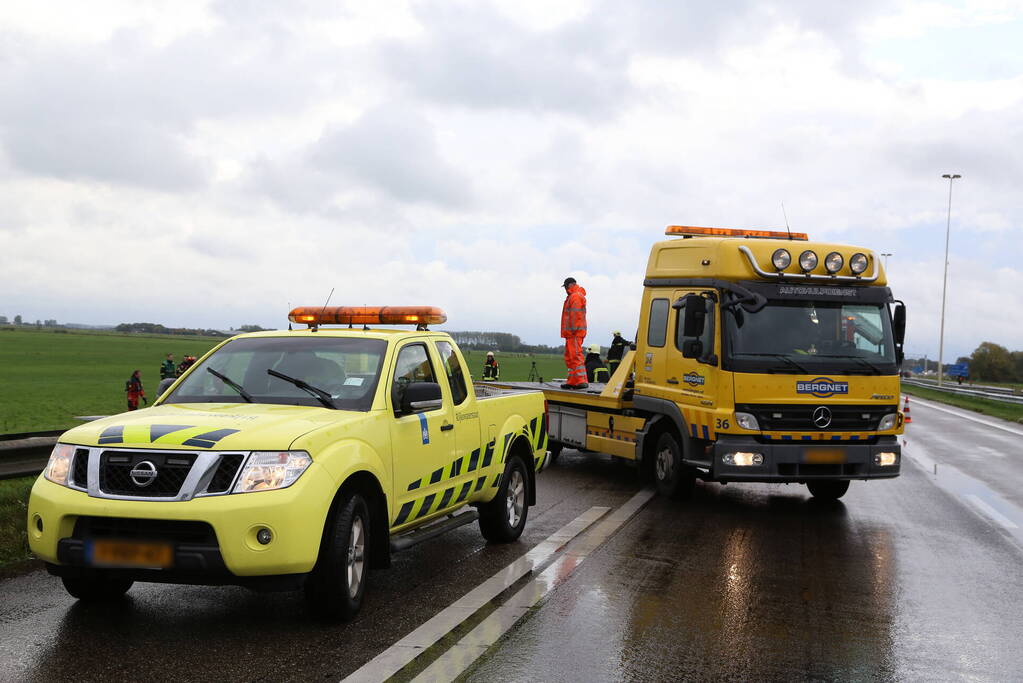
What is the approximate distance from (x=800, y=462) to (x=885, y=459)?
3.17 ft

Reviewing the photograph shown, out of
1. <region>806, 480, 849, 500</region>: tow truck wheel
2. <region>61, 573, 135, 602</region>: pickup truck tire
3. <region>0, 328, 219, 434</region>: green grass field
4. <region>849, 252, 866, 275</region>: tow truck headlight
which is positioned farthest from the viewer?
<region>0, 328, 219, 434</region>: green grass field

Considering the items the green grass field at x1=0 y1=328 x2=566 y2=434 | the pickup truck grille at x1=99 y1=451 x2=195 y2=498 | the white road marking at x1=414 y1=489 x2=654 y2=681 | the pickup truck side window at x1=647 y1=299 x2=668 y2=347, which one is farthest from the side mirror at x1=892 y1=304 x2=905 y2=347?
the pickup truck grille at x1=99 y1=451 x2=195 y2=498

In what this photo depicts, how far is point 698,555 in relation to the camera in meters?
7.82

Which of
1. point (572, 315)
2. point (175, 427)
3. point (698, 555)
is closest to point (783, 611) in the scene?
point (698, 555)

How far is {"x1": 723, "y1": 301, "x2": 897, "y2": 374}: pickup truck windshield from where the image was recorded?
988 cm

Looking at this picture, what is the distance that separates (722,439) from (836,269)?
211 cm

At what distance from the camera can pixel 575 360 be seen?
48.7ft

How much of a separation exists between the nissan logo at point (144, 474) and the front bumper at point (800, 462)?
594cm

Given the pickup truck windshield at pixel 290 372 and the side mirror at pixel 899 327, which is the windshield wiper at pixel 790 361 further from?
the pickup truck windshield at pixel 290 372

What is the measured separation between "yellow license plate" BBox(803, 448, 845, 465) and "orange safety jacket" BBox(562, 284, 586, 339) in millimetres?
5775

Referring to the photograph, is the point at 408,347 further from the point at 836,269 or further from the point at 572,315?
the point at 572,315

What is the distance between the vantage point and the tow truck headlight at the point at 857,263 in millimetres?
10320

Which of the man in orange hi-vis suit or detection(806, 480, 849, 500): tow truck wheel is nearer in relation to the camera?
detection(806, 480, 849, 500): tow truck wheel

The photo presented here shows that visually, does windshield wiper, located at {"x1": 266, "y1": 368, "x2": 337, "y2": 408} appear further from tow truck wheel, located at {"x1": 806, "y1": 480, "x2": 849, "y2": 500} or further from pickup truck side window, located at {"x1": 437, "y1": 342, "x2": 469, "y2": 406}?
tow truck wheel, located at {"x1": 806, "y1": 480, "x2": 849, "y2": 500}
